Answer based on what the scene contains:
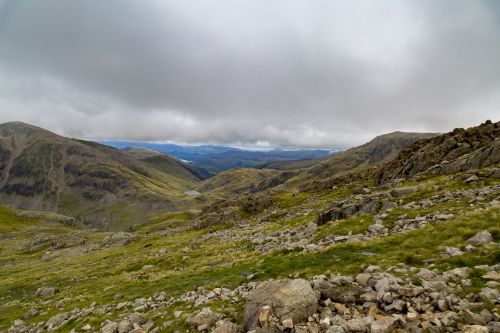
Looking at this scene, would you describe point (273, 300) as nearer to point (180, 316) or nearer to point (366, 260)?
point (180, 316)

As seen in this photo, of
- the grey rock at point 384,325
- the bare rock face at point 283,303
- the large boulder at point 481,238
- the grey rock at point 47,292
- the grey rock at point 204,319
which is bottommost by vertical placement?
the grey rock at point 47,292

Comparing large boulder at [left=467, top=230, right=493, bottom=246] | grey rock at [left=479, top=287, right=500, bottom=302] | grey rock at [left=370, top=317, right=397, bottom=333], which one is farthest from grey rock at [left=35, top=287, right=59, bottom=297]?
grey rock at [left=479, top=287, right=500, bottom=302]

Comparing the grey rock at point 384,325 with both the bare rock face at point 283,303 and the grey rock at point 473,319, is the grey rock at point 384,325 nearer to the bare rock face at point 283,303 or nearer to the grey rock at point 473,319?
the grey rock at point 473,319

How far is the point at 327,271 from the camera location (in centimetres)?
1964

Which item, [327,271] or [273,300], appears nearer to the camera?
[273,300]

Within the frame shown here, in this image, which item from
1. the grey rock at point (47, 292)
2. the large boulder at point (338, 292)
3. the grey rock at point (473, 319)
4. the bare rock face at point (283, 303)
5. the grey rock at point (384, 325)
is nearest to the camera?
the grey rock at point (473, 319)

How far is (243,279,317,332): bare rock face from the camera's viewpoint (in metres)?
14.0

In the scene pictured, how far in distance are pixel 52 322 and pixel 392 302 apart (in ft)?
91.6

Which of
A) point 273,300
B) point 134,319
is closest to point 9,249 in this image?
point 134,319

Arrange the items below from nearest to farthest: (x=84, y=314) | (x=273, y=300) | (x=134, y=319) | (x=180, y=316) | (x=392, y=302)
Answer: (x=392, y=302), (x=273, y=300), (x=180, y=316), (x=134, y=319), (x=84, y=314)

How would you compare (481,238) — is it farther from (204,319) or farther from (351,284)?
(204,319)

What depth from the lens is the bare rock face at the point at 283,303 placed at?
14.0 meters

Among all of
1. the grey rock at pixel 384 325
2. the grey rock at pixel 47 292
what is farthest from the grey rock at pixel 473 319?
the grey rock at pixel 47 292

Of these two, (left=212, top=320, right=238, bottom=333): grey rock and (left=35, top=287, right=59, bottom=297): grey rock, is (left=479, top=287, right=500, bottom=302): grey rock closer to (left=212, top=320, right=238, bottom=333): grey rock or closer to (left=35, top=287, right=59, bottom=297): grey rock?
(left=212, top=320, right=238, bottom=333): grey rock
